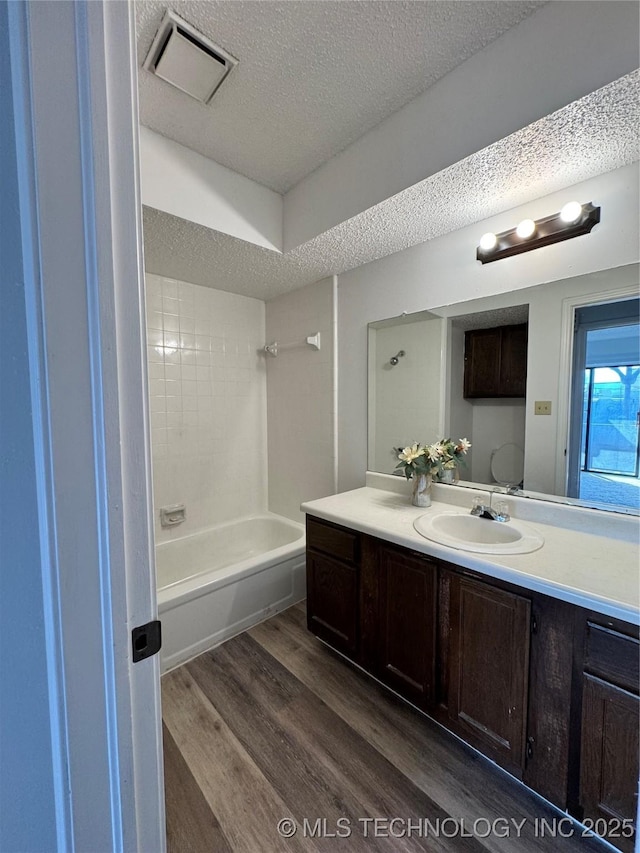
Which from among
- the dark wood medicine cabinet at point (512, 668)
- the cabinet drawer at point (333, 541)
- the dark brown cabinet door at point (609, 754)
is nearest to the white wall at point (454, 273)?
the cabinet drawer at point (333, 541)

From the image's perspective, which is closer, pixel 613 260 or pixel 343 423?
pixel 613 260

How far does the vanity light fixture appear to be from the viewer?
1.38 m

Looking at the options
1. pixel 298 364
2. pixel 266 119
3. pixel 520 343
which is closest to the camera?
pixel 266 119

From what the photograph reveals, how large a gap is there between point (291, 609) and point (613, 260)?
2502mm

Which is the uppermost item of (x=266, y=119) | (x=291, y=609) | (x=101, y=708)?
(x=266, y=119)

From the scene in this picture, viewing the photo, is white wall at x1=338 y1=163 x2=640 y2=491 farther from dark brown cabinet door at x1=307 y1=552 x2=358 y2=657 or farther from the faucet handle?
dark brown cabinet door at x1=307 y1=552 x2=358 y2=657

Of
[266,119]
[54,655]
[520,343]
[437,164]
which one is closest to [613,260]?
[520,343]

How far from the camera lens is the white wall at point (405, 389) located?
196 centimetres

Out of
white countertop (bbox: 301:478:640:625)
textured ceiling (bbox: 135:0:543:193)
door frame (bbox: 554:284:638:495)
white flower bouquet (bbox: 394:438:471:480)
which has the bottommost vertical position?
white countertop (bbox: 301:478:640:625)

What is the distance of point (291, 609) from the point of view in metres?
2.35

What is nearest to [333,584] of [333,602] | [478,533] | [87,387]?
[333,602]

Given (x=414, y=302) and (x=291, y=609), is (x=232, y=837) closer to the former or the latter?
(x=291, y=609)

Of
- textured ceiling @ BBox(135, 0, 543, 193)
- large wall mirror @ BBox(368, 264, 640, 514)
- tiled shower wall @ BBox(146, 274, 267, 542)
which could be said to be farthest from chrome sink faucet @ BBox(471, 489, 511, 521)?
tiled shower wall @ BBox(146, 274, 267, 542)

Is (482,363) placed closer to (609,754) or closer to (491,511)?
(491,511)
